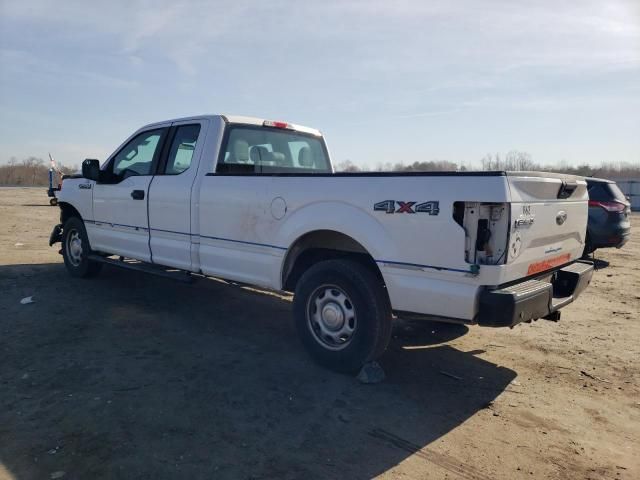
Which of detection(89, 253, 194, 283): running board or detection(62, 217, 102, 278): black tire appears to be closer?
detection(89, 253, 194, 283): running board

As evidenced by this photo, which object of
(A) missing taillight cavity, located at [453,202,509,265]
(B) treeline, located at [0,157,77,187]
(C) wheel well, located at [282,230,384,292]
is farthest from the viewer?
(B) treeline, located at [0,157,77,187]

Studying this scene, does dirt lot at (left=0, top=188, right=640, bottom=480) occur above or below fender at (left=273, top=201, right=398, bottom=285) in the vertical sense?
below

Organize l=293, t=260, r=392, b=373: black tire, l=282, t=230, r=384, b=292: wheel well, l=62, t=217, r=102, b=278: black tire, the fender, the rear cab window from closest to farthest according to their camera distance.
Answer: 1. the fender
2. l=293, t=260, r=392, b=373: black tire
3. l=282, t=230, r=384, b=292: wheel well
4. the rear cab window
5. l=62, t=217, r=102, b=278: black tire

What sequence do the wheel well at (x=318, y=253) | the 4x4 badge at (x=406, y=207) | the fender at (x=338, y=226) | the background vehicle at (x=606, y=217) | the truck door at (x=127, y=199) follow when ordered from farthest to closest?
the background vehicle at (x=606, y=217)
the truck door at (x=127, y=199)
the wheel well at (x=318, y=253)
the fender at (x=338, y=226)
the 4x4 badge at (x=406, y=207)

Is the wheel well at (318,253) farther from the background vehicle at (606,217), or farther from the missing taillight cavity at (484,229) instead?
the background vehicle at (606,217)

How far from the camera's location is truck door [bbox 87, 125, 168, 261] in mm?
5789

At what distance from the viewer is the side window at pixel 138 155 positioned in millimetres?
5856

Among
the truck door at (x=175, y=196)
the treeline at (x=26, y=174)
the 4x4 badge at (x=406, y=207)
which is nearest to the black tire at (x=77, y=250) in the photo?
the truck door at (x=175, y=196)

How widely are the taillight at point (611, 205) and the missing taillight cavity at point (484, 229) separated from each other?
7482mm

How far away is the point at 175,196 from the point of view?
528cm

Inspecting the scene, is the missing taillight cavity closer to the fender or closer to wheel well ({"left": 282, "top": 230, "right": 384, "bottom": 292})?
the fender

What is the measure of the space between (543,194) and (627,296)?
4.59 m

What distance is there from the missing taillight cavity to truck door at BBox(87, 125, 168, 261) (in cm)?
382

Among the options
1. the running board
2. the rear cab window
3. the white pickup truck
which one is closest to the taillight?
the white pickup truck
